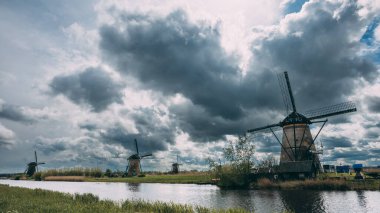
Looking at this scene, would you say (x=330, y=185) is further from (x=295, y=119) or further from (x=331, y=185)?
(x=295, y=119)

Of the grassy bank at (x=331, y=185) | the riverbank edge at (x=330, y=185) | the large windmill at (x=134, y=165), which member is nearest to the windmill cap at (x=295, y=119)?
the riverbank edge at (x=330, y=185)

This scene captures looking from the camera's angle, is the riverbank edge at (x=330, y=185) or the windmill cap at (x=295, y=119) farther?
the windmill cap at (x=295, y=119)

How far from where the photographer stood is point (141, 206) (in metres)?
28.0

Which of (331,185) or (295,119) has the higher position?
(295,119)

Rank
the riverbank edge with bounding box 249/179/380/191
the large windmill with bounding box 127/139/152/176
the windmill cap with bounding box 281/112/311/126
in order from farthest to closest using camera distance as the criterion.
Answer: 1. the large windmill with bounding box 127/139/152/176
2. the windmill cap with bounding box 281/112/311/126
3. the riverbank edge with bounding box 249/179/380/191

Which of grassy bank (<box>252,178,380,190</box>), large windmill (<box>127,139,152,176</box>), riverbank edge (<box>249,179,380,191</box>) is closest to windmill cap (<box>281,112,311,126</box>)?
riverbank edge (<box>249,179,380,191</box>)

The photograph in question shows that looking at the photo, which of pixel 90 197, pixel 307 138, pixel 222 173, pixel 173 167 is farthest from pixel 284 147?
pixel 173 167

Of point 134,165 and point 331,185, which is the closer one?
point 331,185

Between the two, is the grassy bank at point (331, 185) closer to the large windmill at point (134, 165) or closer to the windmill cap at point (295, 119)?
the windmill cap at point (295, 119)

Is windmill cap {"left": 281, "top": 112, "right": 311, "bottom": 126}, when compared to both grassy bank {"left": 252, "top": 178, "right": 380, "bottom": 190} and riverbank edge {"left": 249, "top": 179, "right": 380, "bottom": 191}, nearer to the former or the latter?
riverbank edge {"left": 249, "top": 179, "right": 380, "bottom": 191}

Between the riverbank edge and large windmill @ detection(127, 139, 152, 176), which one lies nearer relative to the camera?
the riverbank edge

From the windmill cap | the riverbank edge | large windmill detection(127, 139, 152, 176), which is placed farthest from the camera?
large windmill detection(127, 139, 152, 176)

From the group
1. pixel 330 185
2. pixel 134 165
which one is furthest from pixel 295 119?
pixel 134 165

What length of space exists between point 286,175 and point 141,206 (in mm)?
44672
